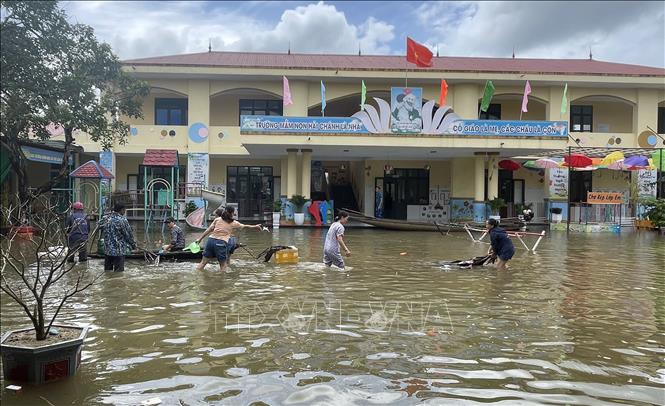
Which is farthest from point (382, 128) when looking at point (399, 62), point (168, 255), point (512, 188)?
point (168, 255)

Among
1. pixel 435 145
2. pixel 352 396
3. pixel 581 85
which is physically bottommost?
pixel 352 396

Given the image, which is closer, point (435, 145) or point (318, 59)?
point (435, 145)

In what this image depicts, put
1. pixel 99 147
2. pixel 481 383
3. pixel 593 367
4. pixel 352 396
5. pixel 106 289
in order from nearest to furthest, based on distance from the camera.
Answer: pixel 352 396, pixel 481 383, pixel 593 367, pixel 106 289, pixel 99 147

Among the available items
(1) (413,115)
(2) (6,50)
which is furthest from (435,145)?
(2) (6,50)

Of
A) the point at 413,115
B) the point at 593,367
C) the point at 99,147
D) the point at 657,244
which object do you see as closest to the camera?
the point at 593,367

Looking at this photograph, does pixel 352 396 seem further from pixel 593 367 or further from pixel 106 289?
pixel 106 289

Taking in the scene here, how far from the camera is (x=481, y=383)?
4621 millimetres

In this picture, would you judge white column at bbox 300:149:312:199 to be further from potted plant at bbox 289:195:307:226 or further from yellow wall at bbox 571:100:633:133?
yellow wall at bbox 571:100:633:133

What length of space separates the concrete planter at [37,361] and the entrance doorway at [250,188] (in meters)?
24.3

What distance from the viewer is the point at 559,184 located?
28.2 meters

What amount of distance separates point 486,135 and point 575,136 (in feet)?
23.8

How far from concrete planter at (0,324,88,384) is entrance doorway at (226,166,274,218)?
24257mm

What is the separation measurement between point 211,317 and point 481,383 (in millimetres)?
3684

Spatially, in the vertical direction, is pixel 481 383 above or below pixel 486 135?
below
